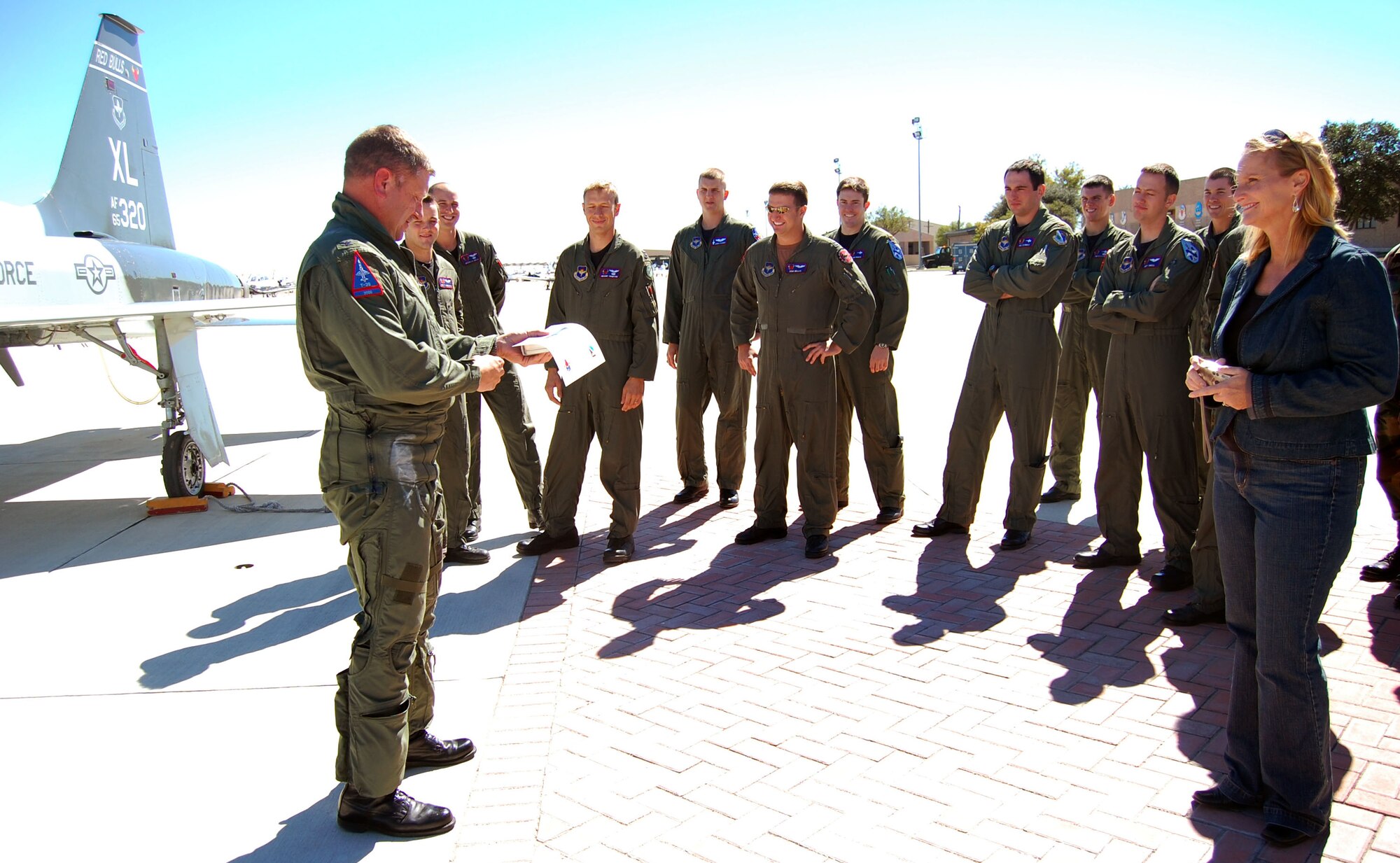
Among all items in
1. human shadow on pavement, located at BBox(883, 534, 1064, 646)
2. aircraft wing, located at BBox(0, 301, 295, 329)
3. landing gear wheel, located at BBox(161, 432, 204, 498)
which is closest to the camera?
human shadow on pavement, located at BBox(883, 534, 1064, 646)

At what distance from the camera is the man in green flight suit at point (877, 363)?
252 inches

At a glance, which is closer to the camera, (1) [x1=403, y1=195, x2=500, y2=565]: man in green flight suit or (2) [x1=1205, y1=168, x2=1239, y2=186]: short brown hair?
(1) [x1=403, y1=195, x2=500, y2=565]: man in green flight suit

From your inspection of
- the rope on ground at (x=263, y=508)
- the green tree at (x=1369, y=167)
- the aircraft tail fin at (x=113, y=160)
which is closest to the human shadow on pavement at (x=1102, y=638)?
the rope on ground at (x=263, y=508)

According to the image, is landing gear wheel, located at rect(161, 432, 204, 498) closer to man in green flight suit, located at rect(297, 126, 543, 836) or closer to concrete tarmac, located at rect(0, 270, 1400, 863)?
concrete tarmac, located at rect(0, 270, 1400, 863)

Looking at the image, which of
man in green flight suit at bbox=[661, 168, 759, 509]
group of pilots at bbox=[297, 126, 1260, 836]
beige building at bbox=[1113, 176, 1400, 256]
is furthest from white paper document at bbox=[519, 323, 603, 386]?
beige building at bbox=[1113, 176, 1400, 256]

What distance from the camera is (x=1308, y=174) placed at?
2.66 metres

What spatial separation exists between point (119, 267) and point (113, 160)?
80.0 inches

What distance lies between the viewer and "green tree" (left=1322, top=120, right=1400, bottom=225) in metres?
49.5

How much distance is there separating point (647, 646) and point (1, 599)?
4005 millimetres

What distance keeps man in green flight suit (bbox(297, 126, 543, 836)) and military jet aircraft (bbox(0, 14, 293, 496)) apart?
5.42m

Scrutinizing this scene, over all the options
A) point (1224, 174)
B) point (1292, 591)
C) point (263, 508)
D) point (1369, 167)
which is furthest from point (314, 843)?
point (1369, 167)

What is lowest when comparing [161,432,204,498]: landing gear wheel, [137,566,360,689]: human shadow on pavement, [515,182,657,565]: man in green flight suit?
[137,566,360,689]: human shadow on pavement

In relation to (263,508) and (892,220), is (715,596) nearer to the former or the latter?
(263,508)

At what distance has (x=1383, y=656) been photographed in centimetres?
397
